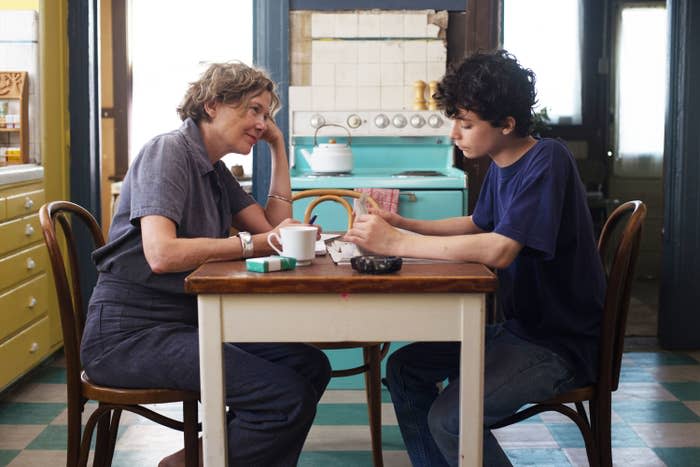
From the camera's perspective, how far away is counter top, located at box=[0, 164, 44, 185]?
3545 millimetres

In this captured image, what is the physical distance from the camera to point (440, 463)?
90.1 inches

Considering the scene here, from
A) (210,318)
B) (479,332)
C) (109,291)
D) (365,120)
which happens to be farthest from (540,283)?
(365,120)

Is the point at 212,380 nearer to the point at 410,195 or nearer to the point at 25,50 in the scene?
the point at 410,195

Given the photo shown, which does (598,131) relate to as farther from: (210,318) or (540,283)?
(210,318)

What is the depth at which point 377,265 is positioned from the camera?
185 centimetres

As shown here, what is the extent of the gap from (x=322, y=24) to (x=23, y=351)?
2167mm

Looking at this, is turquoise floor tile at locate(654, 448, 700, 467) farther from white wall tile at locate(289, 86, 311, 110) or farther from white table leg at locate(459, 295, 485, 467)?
white wall tile at locate(289, 86, 311, 110)

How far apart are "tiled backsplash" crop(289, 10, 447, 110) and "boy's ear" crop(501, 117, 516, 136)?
249 centimetres

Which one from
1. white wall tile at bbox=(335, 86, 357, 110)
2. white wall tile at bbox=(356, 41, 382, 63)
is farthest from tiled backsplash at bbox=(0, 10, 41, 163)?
white wall tile at bbox=(356, 41, 382, 63)

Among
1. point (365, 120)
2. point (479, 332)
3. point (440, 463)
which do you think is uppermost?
point (365, 120)

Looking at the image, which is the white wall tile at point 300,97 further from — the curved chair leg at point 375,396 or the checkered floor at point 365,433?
the curved chair leg at point 375,396

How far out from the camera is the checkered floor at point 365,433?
9.93 feet

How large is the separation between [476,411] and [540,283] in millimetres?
420

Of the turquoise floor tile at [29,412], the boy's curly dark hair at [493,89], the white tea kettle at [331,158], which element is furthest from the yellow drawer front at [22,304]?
the boy's curly dark hair at [493,89]
